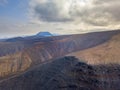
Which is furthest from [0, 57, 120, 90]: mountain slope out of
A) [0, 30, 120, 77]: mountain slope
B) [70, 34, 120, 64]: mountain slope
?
[0, 30, 120, 77]: mountain slope

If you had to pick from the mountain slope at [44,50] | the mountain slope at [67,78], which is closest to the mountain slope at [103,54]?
the mountain slope at [44,50]

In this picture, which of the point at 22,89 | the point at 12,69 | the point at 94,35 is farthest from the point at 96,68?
the point at 94,35

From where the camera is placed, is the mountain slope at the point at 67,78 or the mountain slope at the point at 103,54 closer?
the mountain slope at the point at 67,78

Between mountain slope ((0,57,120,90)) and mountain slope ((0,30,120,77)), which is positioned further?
mountain slope ((0,30,120,77))

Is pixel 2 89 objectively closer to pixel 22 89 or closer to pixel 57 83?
pixel 22 89

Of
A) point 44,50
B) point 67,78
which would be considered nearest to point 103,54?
point 44,50

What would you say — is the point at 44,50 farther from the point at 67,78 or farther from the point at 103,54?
the point at 67,78

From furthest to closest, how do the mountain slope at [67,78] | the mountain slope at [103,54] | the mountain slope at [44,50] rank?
the mountain slope at [44,50], the mountain slope at [103,54], the mountain slope at [67,78]

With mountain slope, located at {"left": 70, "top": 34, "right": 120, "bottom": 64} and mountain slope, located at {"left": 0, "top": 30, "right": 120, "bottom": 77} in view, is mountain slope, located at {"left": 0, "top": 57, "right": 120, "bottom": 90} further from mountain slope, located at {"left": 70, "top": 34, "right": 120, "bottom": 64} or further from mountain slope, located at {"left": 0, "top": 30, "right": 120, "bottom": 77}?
mountain slope, located at {"left": 0, "top": 30, "right": 120, "bottom": 77}

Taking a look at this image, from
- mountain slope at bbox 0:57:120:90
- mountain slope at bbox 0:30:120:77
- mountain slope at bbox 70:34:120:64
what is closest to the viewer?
mountain slope at bbox 0:57:120:90

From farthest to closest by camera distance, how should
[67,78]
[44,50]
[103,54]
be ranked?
[44,50] → [103,54] → [67,78]

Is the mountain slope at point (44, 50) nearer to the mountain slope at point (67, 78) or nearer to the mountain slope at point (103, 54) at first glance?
the mountain slope at point (103, 54)
